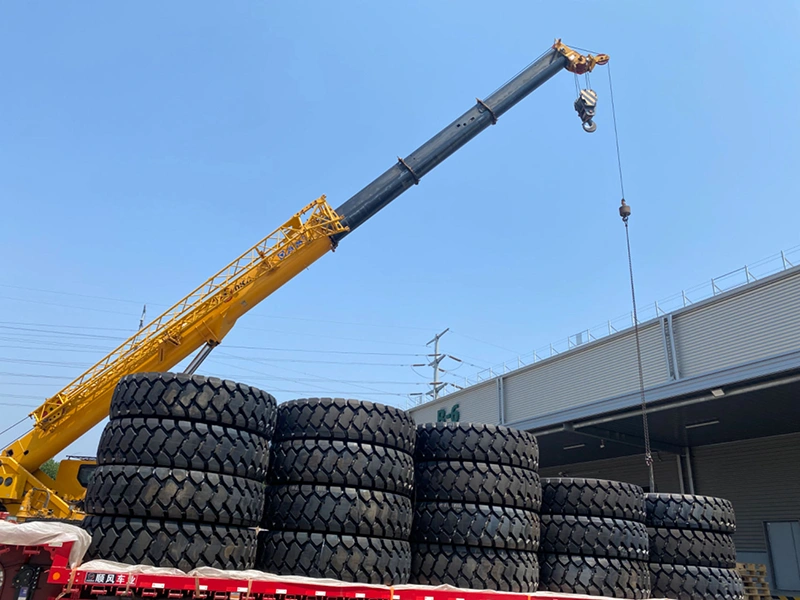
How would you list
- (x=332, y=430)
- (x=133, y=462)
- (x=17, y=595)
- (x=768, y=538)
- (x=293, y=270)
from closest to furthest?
1. (x=17, y=595)
2. (x=133, y=462)
3. (x=332, y=430)
4. (x=293, y=270)
5. (x=768, y=538)

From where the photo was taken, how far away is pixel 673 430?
20438mm

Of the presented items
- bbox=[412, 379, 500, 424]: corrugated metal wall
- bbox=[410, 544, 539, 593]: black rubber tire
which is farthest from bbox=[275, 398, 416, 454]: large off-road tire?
bbox=[412, 379, 500, 424]: corrugated metal wall

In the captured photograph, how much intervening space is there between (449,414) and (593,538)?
924 inches

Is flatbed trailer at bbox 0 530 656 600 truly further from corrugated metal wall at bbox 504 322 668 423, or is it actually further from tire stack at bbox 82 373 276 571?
corrugated metal wall at bbox 504 322 668 423

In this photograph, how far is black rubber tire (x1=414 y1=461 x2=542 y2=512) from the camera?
539 centimetres

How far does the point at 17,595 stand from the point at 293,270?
11794 mm

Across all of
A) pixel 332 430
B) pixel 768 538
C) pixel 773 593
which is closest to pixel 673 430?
pixel 768 538

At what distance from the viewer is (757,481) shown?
20.1 metres

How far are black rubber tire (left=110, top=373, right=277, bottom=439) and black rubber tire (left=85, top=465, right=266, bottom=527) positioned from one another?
0.43 metres

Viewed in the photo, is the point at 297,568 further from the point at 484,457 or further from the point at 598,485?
the point at 598,485

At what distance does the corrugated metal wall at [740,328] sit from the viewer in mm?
15250

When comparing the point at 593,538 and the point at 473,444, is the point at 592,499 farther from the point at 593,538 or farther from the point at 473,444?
the point at 473,444

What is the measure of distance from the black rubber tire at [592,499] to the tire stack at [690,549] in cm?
63

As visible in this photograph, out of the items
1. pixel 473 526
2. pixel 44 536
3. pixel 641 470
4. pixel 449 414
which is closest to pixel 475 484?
pixel 473 526
